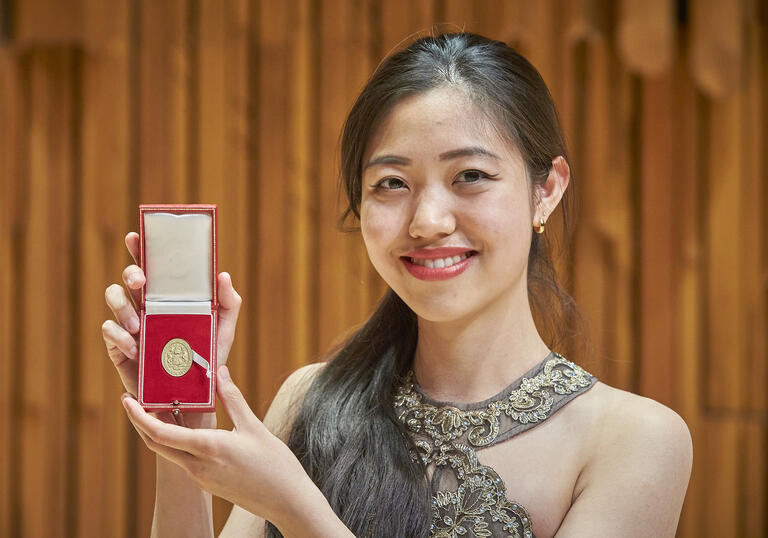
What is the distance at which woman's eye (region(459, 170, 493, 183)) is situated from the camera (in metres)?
1.59

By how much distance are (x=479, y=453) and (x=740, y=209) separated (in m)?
1.90

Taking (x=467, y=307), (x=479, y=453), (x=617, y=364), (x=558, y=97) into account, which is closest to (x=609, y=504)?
(x=479, y=453)

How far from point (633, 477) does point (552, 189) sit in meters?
0.53

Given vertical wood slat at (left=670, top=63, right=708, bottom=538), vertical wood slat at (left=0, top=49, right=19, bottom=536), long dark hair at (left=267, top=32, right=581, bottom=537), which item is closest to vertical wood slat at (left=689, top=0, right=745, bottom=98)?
vertical wood slat at (left=670, top=63, right=708, bottom=538)

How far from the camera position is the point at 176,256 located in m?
1.48

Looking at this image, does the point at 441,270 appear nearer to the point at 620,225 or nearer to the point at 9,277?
the point at 620,225

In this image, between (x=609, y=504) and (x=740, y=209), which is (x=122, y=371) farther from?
(x=740, y=209)

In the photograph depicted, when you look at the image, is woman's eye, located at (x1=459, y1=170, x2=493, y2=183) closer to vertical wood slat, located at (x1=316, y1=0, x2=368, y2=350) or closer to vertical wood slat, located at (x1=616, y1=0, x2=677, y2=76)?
vertical wood slat, located at (x1=616, y1=0, x2=677, y2=76)

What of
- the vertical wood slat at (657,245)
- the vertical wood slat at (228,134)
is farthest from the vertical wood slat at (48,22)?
the vertical wood slat at (657,245)

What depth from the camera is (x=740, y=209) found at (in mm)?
3143

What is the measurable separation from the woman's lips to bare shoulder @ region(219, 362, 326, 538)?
15.1 inches

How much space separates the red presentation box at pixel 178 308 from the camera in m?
1.45

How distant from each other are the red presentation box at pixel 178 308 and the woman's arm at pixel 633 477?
24.0 inches

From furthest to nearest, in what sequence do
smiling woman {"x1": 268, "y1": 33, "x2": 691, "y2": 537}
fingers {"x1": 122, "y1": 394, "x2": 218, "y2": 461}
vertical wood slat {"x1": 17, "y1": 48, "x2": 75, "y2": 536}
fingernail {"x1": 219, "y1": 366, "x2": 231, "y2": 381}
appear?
vertical wood slat {"x1": 17, "y1": 48, "x2": 75, "y2": 536}
smiling woman {"x1": 268, "y1": 33, "x2": 691, "y2": 537}
fingernail {"x1": 219, "y1": 366, "x2": 231, "y2": 381}
fingers {"x1": 122, "y1": 394, "x2": 218, "y2": 461}
